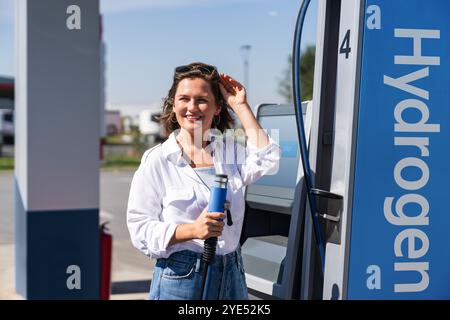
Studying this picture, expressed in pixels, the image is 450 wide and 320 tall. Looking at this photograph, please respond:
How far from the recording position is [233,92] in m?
2.07

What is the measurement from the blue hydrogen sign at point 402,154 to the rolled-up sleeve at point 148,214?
Result: 71cm

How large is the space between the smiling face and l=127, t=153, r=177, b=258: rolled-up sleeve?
0.18m

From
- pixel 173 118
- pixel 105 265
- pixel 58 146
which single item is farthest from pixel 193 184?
pixel 105 265

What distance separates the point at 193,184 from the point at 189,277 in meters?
0.29

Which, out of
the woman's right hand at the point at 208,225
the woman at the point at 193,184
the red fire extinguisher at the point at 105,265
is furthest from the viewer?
the red fire extinguisher at the point at 105,265

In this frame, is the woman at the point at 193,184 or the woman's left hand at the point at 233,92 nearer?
the woman at the point at 193,184

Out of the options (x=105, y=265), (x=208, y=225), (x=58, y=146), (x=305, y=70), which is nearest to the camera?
(x=208, y=225)

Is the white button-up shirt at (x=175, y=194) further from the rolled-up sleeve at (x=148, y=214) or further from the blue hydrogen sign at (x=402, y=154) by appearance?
the blue hydrogen sign at (x=402, y=154)

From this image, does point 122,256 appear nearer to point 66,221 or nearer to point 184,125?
point 66,221

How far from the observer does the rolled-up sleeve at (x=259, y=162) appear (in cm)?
200

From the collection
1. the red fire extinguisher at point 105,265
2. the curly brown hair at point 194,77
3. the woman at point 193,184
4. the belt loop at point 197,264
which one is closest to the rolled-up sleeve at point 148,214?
the woman at point 193,184

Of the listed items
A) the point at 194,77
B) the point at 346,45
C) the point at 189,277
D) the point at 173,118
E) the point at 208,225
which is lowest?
the point at 189,277

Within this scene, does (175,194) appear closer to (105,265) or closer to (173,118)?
(173,118)
